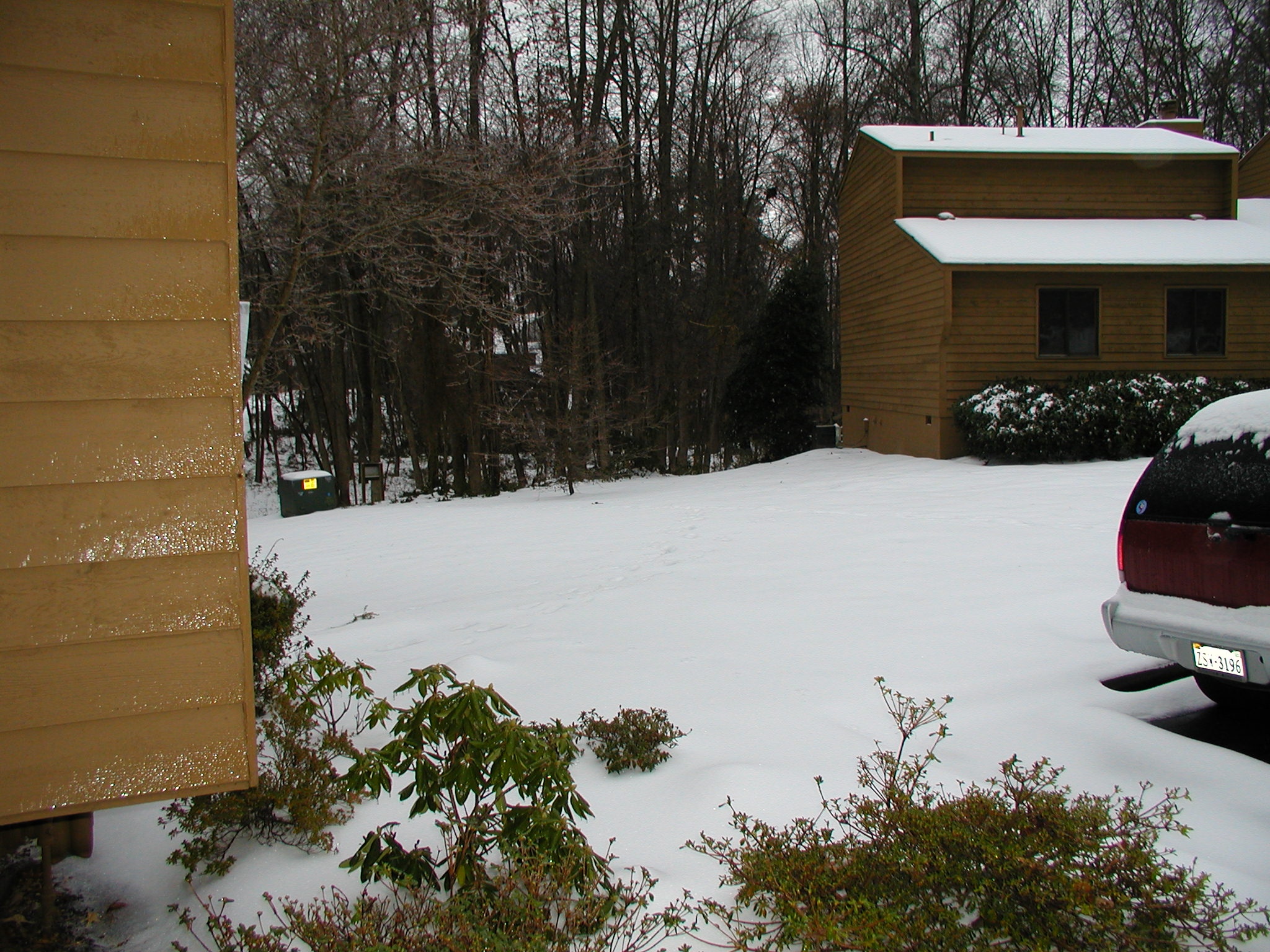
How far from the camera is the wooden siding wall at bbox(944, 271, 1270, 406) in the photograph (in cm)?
1667

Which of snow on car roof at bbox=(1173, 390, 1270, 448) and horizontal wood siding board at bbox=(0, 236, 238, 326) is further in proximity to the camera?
snow on car roof at bbox=(1173, 390, 1270, 448)

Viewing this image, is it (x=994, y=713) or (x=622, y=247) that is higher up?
(x=622, y=247)

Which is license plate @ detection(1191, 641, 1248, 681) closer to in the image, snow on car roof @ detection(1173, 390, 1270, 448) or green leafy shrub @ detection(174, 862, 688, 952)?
snow on car roof @ detection(1173, 390, 1270, 448)

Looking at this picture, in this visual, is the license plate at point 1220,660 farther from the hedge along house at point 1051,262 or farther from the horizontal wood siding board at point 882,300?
the horizontal wood siding board at point 882,300

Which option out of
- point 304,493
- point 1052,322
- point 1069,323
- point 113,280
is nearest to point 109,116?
point 113,280

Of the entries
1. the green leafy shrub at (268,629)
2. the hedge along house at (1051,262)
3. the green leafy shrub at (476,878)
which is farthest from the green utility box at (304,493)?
the green leafy shrub at (476,878)

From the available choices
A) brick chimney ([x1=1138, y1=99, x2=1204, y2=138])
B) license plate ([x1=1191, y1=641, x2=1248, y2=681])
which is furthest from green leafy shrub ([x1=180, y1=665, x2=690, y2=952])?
brick chimney ([x1=1138, y1=99, x2=1204, y2=138])

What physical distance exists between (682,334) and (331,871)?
24381mm

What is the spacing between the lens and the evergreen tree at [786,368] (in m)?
24.9

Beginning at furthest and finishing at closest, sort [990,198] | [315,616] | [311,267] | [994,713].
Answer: [990,198], [311,267], [315,616], [994,713]

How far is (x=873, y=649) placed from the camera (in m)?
5.45

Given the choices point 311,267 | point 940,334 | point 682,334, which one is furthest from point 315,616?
point 682,334

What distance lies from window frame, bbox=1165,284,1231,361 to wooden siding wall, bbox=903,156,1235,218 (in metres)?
2.21

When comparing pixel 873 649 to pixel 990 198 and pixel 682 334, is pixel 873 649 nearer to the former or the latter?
pixel 990 198
